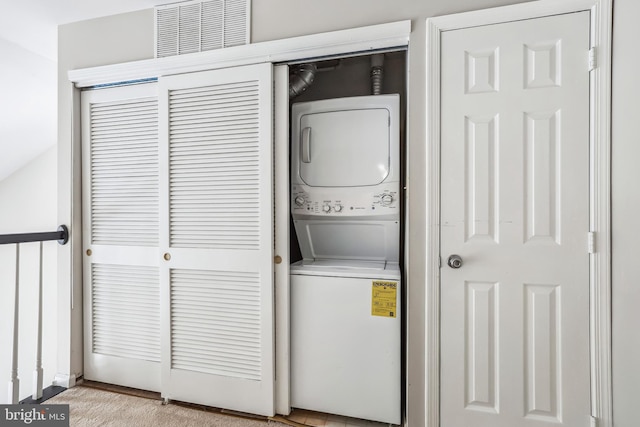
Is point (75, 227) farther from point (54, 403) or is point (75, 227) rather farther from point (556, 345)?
point (556, 345)

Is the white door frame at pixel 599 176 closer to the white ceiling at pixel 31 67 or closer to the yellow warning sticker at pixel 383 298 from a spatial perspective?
the yellow warning sticker at pixel 383 298

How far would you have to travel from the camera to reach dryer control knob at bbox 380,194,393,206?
170cm

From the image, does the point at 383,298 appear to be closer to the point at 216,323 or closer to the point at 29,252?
the point at 216,323

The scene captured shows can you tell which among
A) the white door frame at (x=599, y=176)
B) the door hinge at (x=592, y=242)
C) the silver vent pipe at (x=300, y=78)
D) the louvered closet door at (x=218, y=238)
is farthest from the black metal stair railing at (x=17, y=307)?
the door hinge at (x=592, y=242)

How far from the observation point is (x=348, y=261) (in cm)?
191

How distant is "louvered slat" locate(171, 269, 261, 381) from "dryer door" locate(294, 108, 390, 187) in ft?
2.36

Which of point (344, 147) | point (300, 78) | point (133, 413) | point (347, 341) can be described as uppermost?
point (300, 78)

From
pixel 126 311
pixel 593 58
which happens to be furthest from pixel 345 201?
pixel 126 311

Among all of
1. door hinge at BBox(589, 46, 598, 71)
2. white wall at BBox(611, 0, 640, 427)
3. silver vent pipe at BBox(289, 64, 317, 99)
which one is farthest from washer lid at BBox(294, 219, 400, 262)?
door hinge at BBox(589, 46, 598, 71)

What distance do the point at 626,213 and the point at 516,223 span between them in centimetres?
36

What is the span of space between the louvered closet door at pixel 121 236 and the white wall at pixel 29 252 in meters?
1.66

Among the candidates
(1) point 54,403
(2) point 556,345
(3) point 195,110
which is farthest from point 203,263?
(2) point 556,345

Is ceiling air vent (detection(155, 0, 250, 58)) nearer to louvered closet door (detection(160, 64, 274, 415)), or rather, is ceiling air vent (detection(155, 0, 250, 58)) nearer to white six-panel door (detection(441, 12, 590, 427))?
louvered closet door (detection(160, 64, 274, 415))

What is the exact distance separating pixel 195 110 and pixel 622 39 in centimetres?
200
